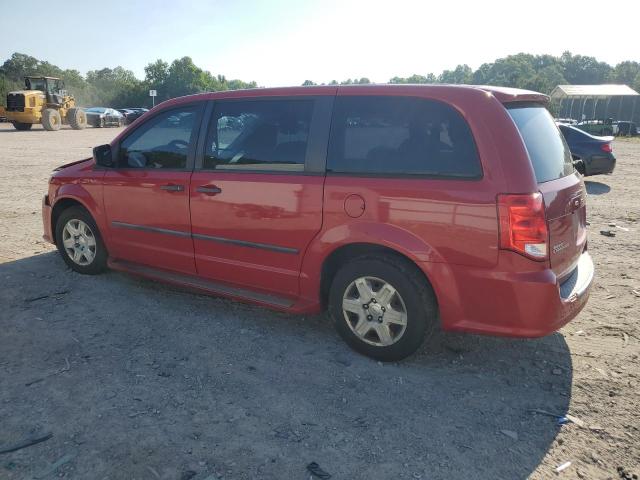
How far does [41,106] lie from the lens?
29891 millimetres

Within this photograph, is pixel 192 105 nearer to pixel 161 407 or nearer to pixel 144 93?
pixel 161 407

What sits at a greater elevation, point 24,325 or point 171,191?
point 171,191

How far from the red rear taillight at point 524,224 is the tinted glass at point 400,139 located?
10.8 inches

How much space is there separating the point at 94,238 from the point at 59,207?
2.04 feet

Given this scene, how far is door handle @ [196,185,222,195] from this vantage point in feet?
13.4

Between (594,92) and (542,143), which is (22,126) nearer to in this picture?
(542,143)

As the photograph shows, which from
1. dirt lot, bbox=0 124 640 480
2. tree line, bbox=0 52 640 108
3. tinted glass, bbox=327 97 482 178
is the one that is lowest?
dirt lot, bbox=0 124 640 480

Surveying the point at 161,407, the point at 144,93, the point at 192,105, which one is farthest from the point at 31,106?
the point at 144,93

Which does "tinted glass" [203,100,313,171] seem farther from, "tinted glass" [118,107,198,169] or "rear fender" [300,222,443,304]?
"rear fender" [300,222,443,304]

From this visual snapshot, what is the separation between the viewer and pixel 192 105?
4422 mm

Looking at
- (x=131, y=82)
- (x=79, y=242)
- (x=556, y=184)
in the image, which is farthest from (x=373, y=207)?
(x=131, y=82)

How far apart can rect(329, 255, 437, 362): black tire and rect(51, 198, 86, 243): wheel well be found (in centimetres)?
316

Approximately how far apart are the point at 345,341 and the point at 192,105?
94.9 inches

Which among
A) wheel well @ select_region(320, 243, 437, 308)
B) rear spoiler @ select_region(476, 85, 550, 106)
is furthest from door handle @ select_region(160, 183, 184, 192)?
rear spoiler @ select_region(476, 85, 550, 106)
